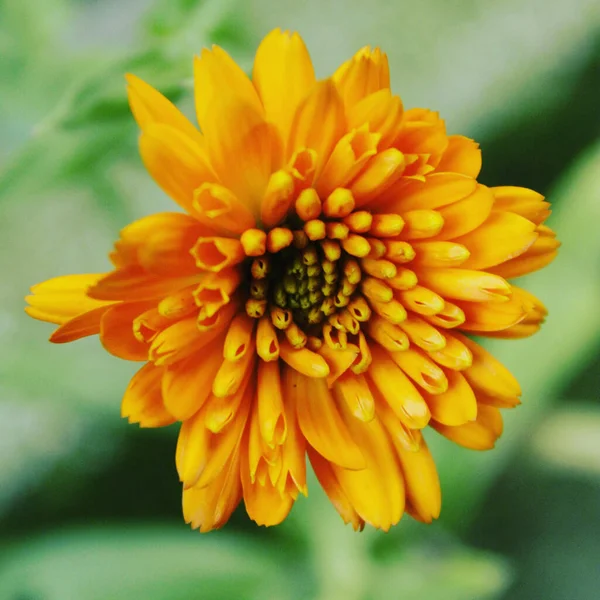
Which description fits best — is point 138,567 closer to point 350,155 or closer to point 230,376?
point 230,376

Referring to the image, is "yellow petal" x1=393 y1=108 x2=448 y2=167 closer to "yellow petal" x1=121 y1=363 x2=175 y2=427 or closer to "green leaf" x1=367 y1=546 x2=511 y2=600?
"yellow petal" x1=121 y1=363 x2=175 y2=427

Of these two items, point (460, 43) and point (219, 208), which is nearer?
point (219, 208)

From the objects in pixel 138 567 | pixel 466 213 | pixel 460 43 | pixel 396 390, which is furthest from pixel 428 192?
pixel 138 567

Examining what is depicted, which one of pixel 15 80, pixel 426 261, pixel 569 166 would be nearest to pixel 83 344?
pixel 15 80

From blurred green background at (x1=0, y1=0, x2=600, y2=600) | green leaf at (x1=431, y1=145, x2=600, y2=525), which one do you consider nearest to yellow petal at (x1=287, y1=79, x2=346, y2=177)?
blurred green background at (x1=0, y1=0, x2=600, y2=600)

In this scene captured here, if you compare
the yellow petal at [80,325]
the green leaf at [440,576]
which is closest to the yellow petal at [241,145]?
the yellow petal at [80,325]

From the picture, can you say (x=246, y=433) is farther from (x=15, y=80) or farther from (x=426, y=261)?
(x=15, y=80)

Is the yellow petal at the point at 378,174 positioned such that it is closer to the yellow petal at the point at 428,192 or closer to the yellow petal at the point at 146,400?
the yellow petal at the point at 428,192
